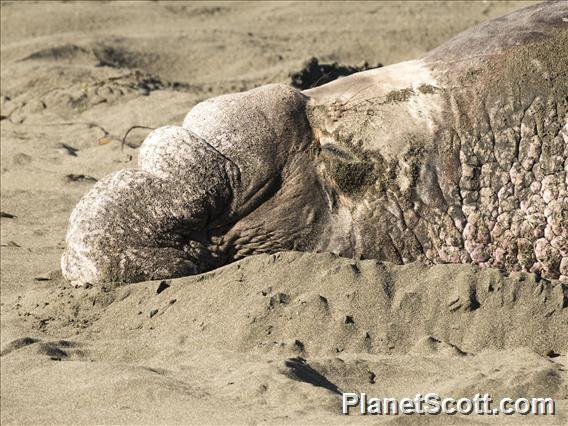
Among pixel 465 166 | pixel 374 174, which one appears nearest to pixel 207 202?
pixel 374 174

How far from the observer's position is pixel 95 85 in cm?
833

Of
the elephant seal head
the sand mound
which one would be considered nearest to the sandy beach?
the sand mound

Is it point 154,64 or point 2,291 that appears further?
point 154,64

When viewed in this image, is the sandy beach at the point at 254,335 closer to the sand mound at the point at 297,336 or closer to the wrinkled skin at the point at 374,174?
the sand mound at the point at 297,336

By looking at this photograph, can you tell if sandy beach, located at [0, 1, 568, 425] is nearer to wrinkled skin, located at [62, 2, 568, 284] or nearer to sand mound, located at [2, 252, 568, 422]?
sand mound, located at [2, 252, 568, 422]

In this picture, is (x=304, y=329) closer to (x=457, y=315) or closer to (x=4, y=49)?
(x=457, y=315)

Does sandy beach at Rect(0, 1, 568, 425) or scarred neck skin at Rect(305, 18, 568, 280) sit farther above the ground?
scarred neck skin at Rect(305, 18, 568, 280)

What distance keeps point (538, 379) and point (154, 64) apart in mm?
6030

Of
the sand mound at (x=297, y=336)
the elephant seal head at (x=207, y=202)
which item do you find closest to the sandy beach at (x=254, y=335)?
the sand mound at (x=297, y=336)

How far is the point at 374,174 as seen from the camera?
4.70m

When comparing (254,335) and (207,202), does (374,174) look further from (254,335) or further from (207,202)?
(254,335)

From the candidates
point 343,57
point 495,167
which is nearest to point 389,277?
point 495,167

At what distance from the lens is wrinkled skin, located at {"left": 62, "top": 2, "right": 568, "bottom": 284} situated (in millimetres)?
4594

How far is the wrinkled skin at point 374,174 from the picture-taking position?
459 cm
